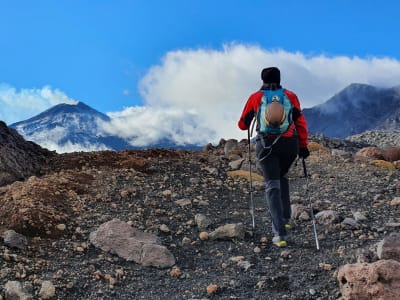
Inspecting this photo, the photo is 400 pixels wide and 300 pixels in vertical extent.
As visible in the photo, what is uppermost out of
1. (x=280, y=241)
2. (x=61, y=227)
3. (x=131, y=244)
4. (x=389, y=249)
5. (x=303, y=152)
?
(x=303, y=152)

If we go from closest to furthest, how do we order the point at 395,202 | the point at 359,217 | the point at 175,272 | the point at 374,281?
the point at 374,281, the point at 175,272, the point at 359,217, the point at 395,202

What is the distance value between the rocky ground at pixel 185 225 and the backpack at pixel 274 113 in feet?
5.19

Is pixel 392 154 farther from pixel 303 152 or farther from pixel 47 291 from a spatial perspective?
pixel 47 291

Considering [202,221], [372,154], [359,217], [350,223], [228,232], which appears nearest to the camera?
[350,223]

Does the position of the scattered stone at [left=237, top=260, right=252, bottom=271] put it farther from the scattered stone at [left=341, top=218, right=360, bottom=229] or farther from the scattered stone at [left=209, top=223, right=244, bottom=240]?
the scattered stone at [left=341, top=218, right=360, bottom=229]

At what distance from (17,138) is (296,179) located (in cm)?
752

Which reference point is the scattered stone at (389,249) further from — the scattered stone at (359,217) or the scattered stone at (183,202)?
the scattered stone at (183,202)

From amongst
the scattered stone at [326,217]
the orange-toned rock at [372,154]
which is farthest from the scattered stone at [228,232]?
the orange-toned rock at [372,154]

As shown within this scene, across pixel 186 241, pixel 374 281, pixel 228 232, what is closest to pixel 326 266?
pixel 374 281

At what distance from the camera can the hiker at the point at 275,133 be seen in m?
8.84

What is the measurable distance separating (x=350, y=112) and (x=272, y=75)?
442ft

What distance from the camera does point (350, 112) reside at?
455 feet

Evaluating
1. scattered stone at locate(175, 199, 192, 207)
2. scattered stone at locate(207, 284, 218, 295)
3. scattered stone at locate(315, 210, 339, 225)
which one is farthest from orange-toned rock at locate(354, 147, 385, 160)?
scattered stone at locate(207, 284, 218, 295)

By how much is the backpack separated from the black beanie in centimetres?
19
